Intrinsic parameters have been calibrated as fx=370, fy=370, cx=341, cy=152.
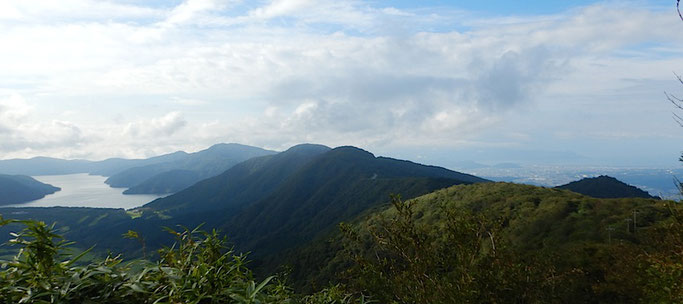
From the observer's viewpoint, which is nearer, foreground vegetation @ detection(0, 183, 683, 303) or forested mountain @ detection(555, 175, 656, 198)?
foreground vegetation @ detection(0, 183, 683, 303)

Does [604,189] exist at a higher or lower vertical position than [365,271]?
lower

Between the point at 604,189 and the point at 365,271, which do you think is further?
the point at 604,189

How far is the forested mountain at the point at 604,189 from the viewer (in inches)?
6658

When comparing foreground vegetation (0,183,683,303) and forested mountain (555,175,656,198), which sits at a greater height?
foreground vegetation (0,183,683,303)

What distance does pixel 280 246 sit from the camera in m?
172

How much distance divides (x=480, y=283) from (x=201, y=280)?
559 cm

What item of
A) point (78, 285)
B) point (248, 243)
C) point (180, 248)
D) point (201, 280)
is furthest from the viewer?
point (248, 243)

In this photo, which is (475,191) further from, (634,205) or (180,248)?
(180,248)

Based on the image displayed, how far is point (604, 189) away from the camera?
173 m

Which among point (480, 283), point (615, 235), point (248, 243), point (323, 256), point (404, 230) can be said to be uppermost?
point (404, 230)

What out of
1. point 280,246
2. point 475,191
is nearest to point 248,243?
point 280,246

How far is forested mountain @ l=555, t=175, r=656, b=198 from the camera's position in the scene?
169125mm

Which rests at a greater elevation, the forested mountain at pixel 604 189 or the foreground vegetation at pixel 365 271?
the foreground vegetation at pixel 365 271

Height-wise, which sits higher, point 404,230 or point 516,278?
point 404,230
